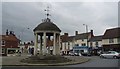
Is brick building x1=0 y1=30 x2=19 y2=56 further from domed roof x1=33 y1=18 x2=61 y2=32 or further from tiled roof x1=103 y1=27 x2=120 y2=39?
domed roof x1=33 y1=18 x2=61 y2=32

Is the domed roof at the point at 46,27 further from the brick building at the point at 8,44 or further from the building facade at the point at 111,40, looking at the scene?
the brick building at the point at 8,44

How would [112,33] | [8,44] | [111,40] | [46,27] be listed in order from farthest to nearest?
1. [8,44]
2. [112,33]
3. [111,40]
4. [46,27]

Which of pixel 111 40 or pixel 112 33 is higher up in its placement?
pixel 112 33

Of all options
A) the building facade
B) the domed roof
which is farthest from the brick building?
the domed roof

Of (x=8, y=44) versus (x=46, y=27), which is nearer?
(x=46, y=27)

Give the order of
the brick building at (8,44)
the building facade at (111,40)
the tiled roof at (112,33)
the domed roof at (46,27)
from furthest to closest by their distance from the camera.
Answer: the brick building at (8,44), the tiled roof at (112,33), the building facade at (111,40), the domed roof at (46,27)

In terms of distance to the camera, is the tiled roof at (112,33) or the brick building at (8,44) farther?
the brick building at (8,44)

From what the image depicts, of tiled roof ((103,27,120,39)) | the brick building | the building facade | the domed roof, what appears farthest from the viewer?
the brick building

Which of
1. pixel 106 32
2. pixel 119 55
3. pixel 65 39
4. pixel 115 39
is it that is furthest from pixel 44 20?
pixel 65 39

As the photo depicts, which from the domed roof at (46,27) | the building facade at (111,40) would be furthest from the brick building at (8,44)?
the domed roof at (46,27)

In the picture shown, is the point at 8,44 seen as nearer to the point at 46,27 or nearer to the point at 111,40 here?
the point at 111,40

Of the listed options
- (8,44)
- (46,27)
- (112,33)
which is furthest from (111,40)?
(46,27)

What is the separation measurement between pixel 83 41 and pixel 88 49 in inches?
265

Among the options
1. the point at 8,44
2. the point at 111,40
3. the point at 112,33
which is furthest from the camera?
the point at 8,44
